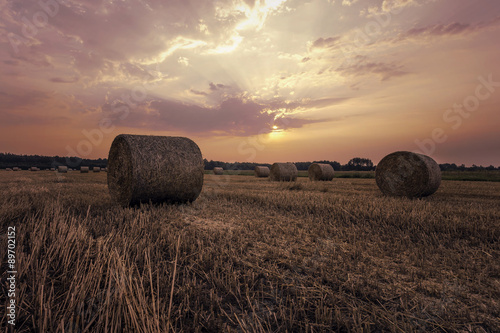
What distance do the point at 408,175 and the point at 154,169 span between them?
10.2 meters

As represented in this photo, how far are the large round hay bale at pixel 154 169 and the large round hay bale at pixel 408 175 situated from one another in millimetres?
8590

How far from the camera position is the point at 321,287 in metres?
2.81

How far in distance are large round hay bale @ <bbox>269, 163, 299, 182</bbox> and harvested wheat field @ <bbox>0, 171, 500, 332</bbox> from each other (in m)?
15.9

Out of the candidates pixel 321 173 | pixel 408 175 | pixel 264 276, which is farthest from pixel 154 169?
pixel 321 173

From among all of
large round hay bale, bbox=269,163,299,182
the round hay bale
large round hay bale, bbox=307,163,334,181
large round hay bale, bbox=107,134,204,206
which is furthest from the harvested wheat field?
the round hay bale

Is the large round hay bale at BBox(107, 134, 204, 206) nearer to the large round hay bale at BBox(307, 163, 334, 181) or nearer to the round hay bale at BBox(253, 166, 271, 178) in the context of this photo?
the large round hay bale at BBox(307, 163, 334, 181)

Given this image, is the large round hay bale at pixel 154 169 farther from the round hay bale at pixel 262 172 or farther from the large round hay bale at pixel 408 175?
the round hay bale at pixel 262 172

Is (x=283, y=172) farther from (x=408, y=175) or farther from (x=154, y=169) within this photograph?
(x=154, y=169)

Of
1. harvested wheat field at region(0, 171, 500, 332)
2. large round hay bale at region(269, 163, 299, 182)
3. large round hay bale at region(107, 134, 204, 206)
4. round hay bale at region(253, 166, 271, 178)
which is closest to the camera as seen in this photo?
harvested wheat field at region(0, 171, 500, 332)

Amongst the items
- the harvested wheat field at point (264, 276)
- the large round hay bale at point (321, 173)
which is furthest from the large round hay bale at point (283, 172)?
the harvested wheat field at point (264, 276)

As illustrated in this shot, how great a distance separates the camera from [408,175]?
11469mm

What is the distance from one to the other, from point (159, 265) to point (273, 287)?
1435mm

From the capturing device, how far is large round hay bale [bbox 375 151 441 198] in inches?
434

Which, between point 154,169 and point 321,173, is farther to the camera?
point 321,173
